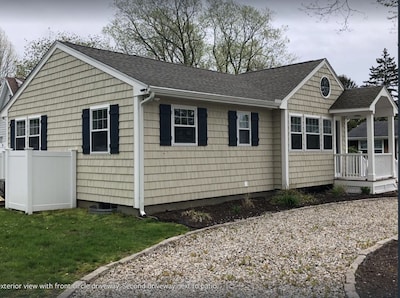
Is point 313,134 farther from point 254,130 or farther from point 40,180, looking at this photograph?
point 40,180

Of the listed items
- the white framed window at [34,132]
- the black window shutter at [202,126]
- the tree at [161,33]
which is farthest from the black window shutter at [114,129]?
the tree at [161,33]

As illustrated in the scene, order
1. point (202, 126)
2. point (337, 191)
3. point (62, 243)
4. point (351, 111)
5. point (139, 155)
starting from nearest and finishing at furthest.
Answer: point (62, 243) → point (139, 155) → point (202, 126) → point (337, 191) → point (351, 111)

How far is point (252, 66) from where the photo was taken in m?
31.2

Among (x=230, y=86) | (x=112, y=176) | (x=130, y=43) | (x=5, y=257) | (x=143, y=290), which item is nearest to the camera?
(x=143, y=290)

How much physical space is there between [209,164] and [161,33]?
825 inches

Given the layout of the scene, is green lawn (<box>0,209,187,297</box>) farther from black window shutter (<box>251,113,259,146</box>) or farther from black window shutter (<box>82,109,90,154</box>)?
black window shutter (<box>251,113,259,146</box>)

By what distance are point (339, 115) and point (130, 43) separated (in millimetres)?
19283

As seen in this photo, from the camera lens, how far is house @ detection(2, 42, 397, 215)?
933 cm

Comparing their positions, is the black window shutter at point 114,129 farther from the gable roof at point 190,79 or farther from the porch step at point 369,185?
the porch step at point 369,185

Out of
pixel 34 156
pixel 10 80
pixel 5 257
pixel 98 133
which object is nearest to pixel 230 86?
pixel 98 133

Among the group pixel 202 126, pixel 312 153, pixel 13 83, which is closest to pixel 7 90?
pixel 13 83

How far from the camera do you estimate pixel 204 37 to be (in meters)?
30.9

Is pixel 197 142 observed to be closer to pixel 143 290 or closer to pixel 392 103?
pixel 143 290

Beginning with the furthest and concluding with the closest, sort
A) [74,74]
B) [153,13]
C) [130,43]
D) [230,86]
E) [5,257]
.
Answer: [130,43] → [153,13] → [230,86] → [74,74] → [5,257]
